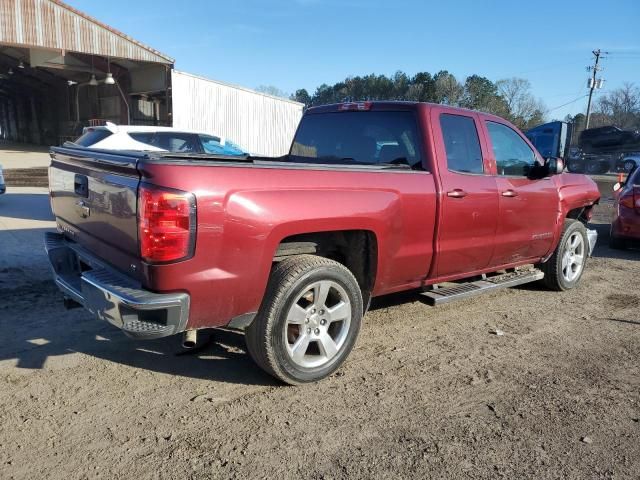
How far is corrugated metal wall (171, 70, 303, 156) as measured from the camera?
19984 mm

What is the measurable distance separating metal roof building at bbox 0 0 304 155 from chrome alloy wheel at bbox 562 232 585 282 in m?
16.7

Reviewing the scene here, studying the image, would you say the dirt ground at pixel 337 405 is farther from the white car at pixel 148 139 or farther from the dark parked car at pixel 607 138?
the dark parked car at pixel 607 138

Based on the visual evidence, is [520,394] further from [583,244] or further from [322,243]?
[583,244]

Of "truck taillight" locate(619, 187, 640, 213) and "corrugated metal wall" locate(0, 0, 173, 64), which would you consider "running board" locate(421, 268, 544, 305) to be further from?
"corrugated metal wall" locate(0, 0, 173, 64)

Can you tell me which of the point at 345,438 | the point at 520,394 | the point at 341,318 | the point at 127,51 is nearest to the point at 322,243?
the point at 341,318

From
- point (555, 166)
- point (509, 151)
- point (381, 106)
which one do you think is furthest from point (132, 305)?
point (555, 166)

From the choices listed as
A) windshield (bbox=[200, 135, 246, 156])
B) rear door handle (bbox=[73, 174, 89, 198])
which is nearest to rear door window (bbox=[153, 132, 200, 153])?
windshield (bbox=[200, 135, 246, 156])

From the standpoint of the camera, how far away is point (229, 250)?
9.73 feet

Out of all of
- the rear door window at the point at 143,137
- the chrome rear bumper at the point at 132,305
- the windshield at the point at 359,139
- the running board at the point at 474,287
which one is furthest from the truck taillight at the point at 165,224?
the rear door window at the point at 143,137

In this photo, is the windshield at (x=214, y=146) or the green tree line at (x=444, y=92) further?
the green tree line at (x=444, y=92)

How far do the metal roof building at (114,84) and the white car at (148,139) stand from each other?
33.7ft

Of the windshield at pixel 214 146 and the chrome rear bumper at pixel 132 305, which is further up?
the windshield at pixel 214 146

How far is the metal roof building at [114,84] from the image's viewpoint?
1866cm

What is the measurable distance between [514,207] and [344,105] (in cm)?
192
